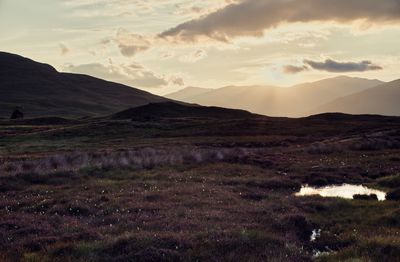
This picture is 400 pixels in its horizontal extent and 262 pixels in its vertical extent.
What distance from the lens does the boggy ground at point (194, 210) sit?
587 inches

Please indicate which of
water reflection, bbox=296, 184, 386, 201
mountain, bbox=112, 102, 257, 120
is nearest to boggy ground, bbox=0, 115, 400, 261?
water reflection, bbox=296, 184, 386, 201

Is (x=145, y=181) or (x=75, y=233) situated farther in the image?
(x=145, y=181)

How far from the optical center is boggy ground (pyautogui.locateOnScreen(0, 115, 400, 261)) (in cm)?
1491

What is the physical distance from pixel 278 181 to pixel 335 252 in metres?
15.9

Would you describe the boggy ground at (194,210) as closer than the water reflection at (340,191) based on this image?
Yes

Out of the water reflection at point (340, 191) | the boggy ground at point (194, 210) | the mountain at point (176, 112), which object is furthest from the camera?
the mountain at point (176, 112)

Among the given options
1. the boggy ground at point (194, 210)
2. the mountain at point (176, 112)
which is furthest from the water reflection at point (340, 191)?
the mountain at point (176, 112)

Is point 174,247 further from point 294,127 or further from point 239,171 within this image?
point 294,127

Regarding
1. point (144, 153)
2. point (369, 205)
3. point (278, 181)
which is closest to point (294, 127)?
point (144, 153)

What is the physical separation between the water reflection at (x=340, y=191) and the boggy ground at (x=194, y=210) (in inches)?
34.1

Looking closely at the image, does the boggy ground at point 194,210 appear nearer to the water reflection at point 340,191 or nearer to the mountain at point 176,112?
the water reflection at point 340,191

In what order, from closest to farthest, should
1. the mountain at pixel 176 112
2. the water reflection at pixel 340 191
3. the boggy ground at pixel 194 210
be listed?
the boggy ground at pixel 194 210 → the water reflection at pixel 340 191 → the mountain at pixel 176 112

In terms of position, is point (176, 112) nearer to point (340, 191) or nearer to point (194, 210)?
point (340, 191)

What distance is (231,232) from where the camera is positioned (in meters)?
16.5
